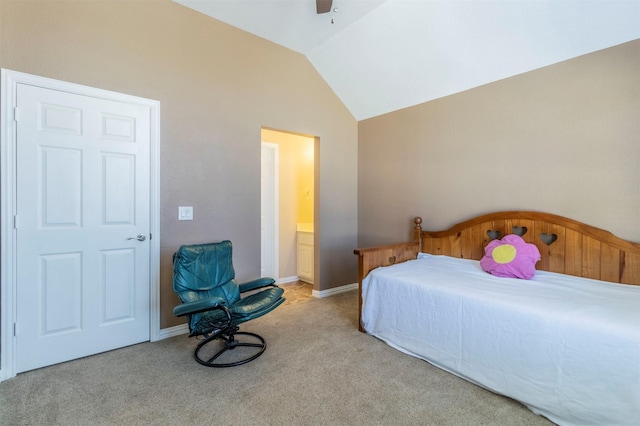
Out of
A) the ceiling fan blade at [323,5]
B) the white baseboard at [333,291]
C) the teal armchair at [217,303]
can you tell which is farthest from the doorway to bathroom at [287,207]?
the ceiling fan blade at [323,5]

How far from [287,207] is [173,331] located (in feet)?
7.96

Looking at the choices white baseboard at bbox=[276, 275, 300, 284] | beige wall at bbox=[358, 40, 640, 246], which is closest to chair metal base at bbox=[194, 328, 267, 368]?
white baseboard at bbox=[276, 275, 300, 284]

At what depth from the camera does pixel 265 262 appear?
14.9 ft

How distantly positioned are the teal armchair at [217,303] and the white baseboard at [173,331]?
1.24 feet

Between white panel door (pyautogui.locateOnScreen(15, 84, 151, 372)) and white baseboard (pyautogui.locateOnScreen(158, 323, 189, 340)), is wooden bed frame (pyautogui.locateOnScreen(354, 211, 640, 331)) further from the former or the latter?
white panel door (pyautogui.locateOnScreen(15, 84, 151, 372))

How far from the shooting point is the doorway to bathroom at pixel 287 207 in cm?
451

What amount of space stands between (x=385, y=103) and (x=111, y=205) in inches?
124

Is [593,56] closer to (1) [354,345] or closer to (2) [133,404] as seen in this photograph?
(1) [354,345]

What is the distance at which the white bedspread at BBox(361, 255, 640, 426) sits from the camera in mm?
1477

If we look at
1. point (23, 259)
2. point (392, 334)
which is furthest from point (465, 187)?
point (23, 259)

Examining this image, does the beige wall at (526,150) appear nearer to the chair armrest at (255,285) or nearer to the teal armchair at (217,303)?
the chair armrest at (255,285)

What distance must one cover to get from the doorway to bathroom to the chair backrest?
1818 millimetres

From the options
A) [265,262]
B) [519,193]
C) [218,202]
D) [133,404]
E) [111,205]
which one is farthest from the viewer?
[265,262]

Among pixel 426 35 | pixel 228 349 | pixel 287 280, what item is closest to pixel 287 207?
pixel 287 280
